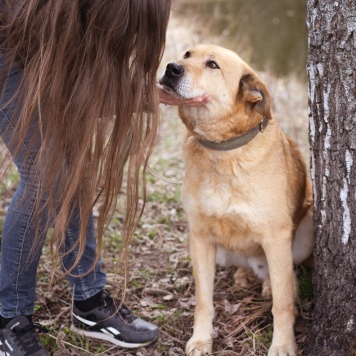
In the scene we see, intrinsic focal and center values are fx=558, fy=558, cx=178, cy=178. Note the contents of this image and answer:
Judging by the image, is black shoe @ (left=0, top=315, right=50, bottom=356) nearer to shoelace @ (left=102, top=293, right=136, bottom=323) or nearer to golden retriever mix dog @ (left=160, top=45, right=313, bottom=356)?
shoelace @ (left=102, top=293, right=136, bottom=323)

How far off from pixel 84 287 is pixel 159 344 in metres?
0.48

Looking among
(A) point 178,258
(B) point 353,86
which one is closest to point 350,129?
(B) point 353,86

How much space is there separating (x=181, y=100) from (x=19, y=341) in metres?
1.37

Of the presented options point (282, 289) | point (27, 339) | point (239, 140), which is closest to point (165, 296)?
point (282, 289)

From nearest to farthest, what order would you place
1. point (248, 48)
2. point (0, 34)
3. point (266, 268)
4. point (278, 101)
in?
point (0, 34)
point (266, 268)
point (278, 101)
point (248, 48)

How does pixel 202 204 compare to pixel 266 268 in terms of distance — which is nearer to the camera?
pixel 202 204

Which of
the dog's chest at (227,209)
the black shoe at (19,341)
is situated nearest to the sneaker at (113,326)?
the black shoe at (19,341)

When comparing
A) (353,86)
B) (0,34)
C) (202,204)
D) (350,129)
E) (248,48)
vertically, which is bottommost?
(202,204)

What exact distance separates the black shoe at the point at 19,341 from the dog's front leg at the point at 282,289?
111cm

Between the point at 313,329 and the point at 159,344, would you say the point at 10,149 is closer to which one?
the point at 159,344

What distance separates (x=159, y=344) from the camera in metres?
2.85

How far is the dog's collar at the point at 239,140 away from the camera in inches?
108

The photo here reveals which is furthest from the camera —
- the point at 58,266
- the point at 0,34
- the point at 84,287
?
the point at 58,266

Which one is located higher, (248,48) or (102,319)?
(248,48)
